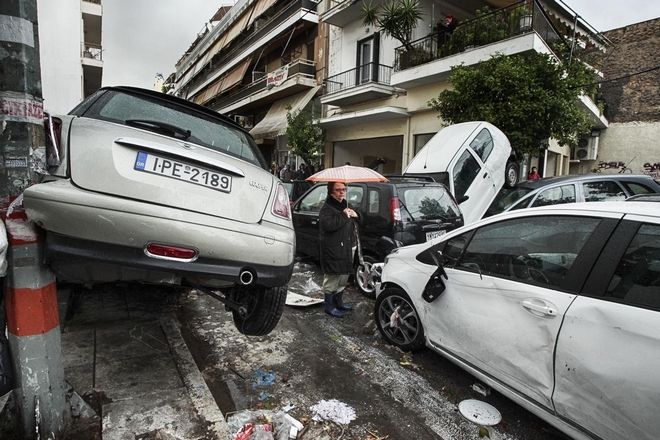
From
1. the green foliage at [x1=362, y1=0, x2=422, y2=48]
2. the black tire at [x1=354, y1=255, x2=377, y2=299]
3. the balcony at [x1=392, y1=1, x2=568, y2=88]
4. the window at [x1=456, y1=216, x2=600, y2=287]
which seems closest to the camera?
the window at [x1=456, y1=216, x2=600, y2=287]

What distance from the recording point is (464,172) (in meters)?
6.89

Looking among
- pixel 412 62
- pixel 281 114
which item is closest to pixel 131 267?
pixel 412 62

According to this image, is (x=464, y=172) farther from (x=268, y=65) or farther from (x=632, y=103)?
(x=268, y=65)

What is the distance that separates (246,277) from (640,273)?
206 centimetres

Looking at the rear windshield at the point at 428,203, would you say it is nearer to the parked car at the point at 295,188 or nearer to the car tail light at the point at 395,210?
the car tail light at the point at 395,210

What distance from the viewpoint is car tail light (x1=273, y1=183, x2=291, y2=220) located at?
2.67 m

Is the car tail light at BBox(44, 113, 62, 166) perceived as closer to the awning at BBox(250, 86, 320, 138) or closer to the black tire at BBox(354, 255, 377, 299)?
the black tire at BBox(354, 255, 377, 299)

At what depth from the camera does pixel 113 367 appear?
3.08 m

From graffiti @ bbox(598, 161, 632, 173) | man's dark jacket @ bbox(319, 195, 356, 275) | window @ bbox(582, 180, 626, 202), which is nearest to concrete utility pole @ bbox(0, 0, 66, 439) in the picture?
man's dark jacket @ bbox(319, 195, 356, 275)

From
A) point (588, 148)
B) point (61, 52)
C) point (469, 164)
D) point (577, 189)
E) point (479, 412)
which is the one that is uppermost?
point (61, 52)

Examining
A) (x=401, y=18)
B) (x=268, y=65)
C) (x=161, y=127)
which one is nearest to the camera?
(x=161, y=127)

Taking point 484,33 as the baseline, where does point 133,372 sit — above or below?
below

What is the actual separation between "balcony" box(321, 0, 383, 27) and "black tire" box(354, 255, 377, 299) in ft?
39.2

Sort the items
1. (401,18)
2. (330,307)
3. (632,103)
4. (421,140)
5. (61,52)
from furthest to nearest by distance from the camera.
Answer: (61,52) → (632,103) → (421,140) → (401,18) → (330,307)
